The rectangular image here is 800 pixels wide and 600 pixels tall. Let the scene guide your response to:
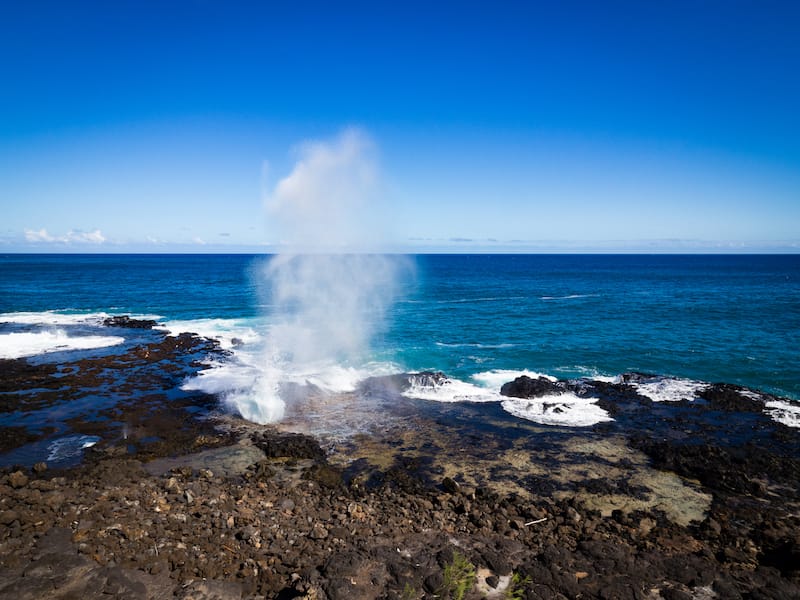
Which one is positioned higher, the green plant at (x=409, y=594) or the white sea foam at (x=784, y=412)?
the green plant at (x=409, y=594)

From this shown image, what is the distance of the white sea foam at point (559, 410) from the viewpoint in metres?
20.2

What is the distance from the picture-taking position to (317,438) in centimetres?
1791

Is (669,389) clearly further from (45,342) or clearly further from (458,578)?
(45,342)

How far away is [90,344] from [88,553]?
2856 centimetres

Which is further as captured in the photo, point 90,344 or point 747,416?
point 90,344

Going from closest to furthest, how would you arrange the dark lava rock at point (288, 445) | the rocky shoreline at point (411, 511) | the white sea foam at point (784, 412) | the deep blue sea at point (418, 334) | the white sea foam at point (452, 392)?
the rocky shoreline at point (411, 511) → the dark lava rock at point (288, 445) → the white sea foam at point (784, 412) → the white sea foam at point (452, 392) → the deep blue sea at point (418, 334)

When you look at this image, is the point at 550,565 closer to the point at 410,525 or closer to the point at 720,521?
the point at 410,525

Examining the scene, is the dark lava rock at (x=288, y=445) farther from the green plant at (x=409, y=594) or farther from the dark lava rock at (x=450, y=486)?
the green plant at (x=409, y=594)

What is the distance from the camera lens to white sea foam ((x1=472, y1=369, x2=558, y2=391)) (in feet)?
84.4

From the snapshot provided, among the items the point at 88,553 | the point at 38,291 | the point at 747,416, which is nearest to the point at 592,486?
the point at 747,416

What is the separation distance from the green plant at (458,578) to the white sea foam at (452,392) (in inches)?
512

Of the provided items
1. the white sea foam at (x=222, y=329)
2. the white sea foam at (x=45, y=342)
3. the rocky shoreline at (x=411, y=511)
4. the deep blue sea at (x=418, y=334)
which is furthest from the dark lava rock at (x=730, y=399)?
the white sea foam at (x=45, y=342)

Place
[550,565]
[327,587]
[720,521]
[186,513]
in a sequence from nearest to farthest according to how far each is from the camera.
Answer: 1. [327,587]
2. [550,565]
3. [186,513]
4. [720,521]

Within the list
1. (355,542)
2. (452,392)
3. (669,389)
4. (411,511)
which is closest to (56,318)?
(452,392)
